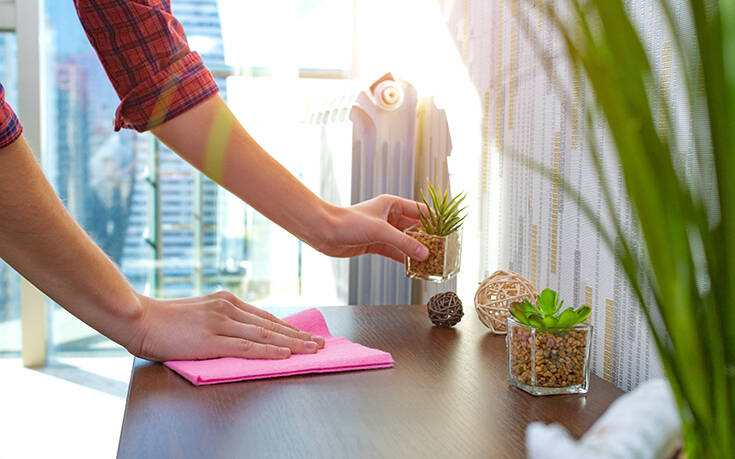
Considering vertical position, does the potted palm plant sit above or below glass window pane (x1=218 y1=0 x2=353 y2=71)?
below

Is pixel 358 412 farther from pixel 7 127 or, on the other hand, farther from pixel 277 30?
pixel 277 30

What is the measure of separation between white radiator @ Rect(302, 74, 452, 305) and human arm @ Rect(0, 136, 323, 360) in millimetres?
1053

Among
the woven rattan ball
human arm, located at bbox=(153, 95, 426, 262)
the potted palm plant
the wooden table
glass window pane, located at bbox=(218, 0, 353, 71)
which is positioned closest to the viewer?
the potted palm plant

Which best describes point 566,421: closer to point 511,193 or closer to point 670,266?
point 670,266

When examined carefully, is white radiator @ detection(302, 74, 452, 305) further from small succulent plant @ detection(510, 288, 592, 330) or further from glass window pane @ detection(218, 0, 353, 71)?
small succulent plant @ detection(510, 288, 592, 330)

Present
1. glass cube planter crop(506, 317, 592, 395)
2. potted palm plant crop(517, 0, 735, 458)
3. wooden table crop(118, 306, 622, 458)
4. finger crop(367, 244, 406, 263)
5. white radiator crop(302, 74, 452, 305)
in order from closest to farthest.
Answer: potted palm plant crop(517, 0, 735, 458), wooden table crop(118, 306, 622, 458), glass cube planter crop(506, 317, 592, 395), finger crop(367, 244, 406, 263), white radiator crop(302, 74, 452, 305)

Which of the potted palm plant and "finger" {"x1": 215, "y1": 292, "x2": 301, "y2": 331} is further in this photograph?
"finger" {"x1": 215, "y1": 292, "x2": 301, "y2": 331}

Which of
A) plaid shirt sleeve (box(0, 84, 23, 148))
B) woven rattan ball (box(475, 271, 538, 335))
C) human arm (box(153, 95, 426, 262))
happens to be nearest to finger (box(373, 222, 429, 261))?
human arm (box(153, 95, 426, 262))

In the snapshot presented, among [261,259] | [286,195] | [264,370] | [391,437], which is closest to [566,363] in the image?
[391,437]

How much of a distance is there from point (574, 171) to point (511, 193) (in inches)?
10.6

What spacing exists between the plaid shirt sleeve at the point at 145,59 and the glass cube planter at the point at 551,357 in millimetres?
673

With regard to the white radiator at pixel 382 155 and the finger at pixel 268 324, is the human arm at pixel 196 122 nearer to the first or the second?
the finger at pixel 268 324

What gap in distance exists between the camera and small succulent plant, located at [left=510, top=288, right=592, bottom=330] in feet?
2.45

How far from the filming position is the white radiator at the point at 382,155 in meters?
2.03
